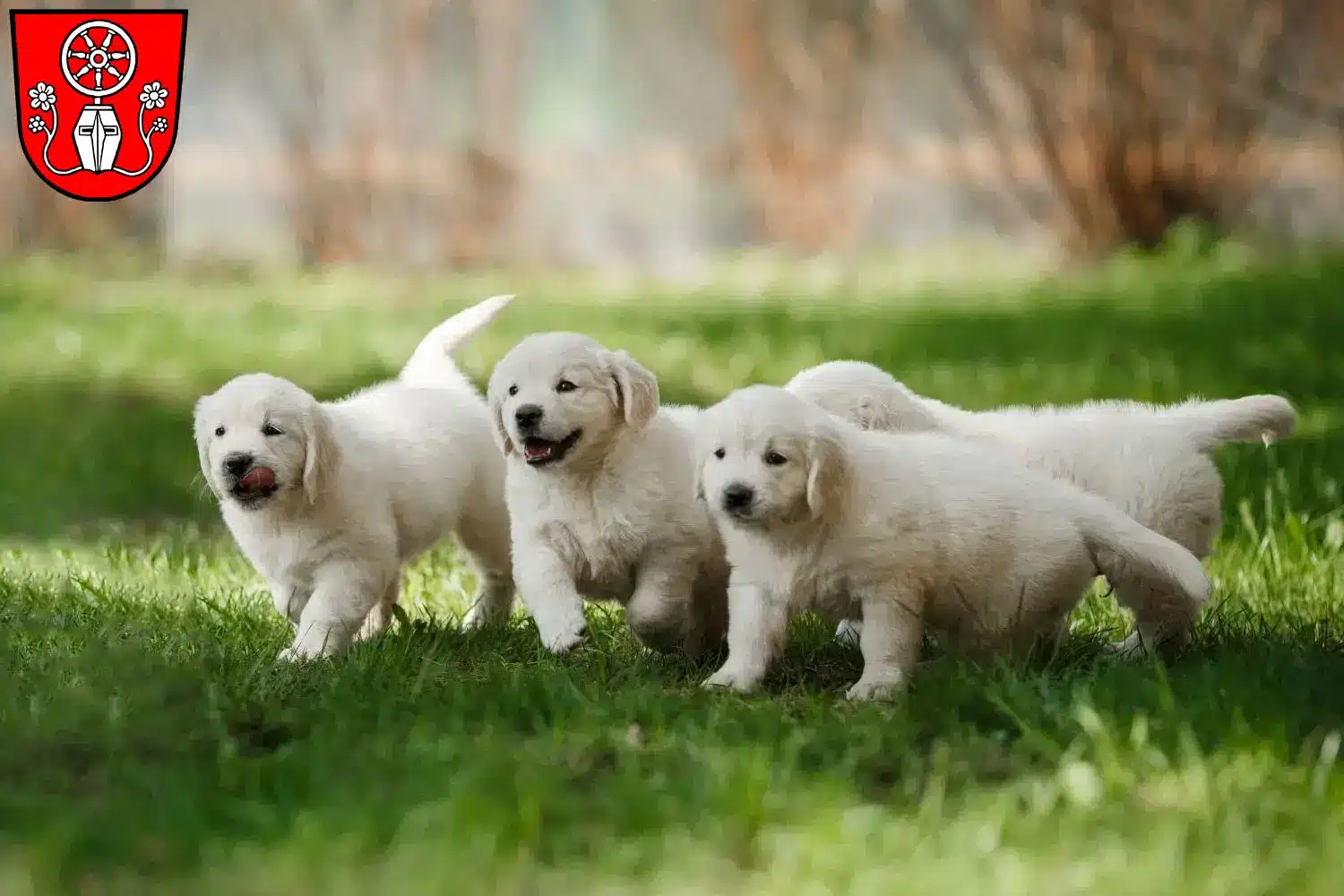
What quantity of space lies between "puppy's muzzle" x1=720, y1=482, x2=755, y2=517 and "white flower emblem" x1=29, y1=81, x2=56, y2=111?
5.03m

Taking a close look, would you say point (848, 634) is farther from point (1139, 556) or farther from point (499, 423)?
point (499, 423)

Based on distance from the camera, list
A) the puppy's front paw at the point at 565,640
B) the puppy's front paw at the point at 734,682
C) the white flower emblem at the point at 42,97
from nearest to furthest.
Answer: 1. the puppy's front paw at the point at 734,682
2. the puppy's front paw at the point at 565,640
3. the white flower emblem at the point at 42,97

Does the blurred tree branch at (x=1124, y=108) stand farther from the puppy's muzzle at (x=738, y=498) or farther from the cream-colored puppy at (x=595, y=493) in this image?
the puppy's muzzle at (x=738, y=498)

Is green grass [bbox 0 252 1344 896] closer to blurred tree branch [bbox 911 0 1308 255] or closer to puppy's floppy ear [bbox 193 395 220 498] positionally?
puppy's floppy ear [bbox 193 395 220 498]

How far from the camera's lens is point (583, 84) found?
1529 cm

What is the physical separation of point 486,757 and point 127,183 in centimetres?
961

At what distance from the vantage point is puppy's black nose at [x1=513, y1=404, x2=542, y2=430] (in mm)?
4070

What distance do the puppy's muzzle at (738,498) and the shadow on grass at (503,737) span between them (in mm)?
395

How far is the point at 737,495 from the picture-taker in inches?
143

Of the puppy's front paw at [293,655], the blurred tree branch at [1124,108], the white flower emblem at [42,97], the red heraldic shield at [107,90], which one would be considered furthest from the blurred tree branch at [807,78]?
the puppy's front paw at [293,655]

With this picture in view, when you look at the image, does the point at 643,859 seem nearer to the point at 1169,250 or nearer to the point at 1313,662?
the point at 1313,662

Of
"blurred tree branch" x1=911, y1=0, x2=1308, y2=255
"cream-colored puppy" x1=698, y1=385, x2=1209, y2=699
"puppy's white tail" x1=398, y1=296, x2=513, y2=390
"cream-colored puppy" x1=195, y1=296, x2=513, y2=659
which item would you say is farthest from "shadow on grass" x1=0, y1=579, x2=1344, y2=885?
"blurred tree branch" x1=911, y1=0, x2=1308, y2=255

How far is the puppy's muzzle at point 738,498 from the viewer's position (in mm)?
3627

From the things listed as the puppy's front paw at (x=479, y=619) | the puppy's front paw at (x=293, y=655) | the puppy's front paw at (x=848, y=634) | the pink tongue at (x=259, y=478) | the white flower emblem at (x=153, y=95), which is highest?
the white flower emblem at (x=153, y=95)
